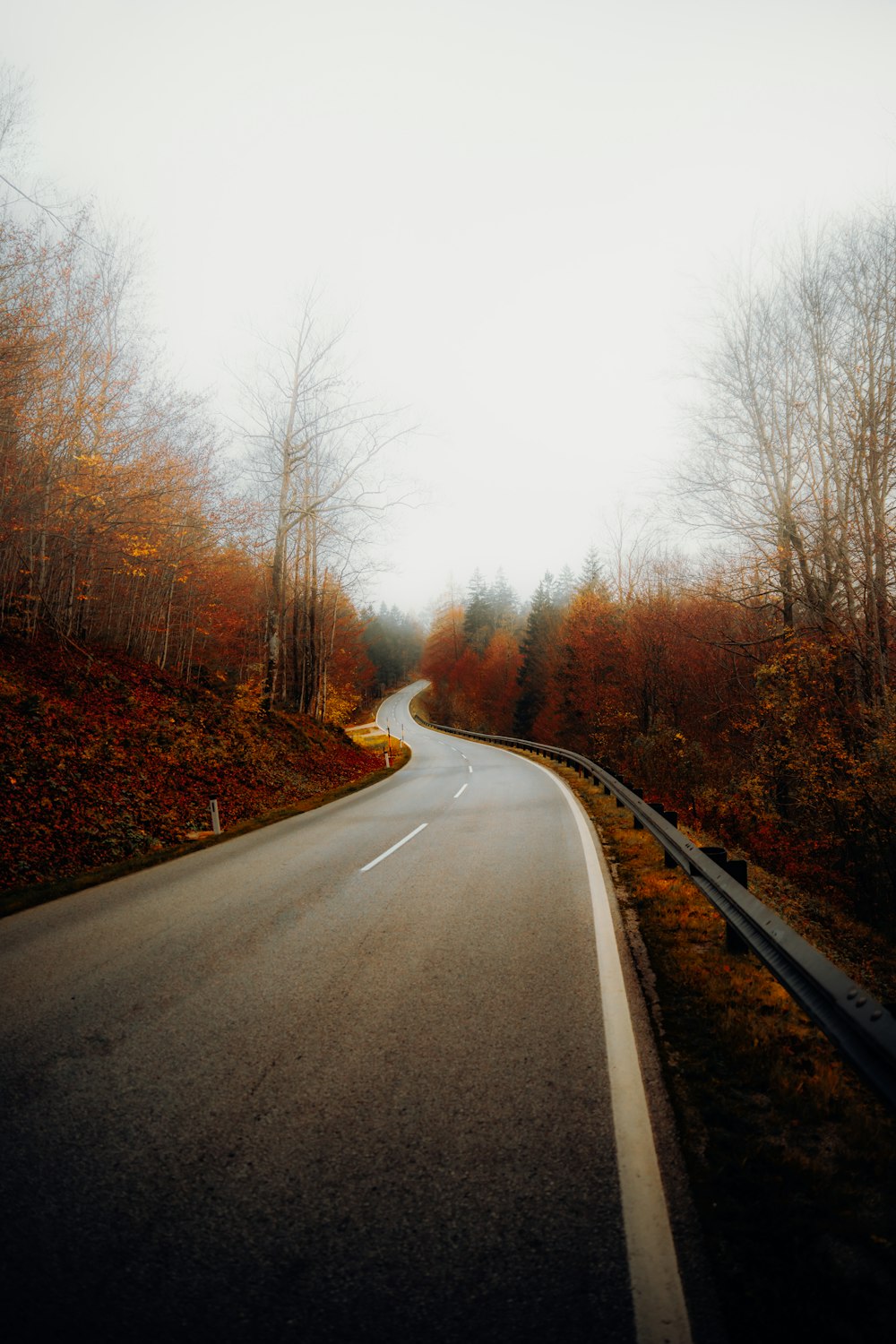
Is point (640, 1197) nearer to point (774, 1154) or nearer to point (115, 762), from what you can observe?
point (774, 1154)

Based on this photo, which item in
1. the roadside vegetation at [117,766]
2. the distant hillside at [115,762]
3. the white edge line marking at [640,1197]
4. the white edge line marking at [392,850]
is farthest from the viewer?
the distant hillside at [115,762]

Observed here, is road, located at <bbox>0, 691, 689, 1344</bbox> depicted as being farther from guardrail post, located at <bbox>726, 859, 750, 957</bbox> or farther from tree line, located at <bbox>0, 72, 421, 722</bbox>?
tree line, located at <bbox>0, 72, 421, 722</bbox>

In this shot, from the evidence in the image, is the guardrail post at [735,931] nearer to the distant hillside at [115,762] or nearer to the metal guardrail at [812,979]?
the metal guardrail at [812,979]

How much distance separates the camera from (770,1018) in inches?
137

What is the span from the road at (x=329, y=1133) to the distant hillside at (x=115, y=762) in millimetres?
3176

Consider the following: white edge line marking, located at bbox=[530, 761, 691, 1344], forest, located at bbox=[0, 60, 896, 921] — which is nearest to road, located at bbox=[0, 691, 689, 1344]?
white edge line marking, located at bbox=[530, 761, 691, 1344]

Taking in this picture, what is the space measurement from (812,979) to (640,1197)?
1.36m

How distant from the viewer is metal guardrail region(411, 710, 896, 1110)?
238 cm

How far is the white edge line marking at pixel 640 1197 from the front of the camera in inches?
70.2

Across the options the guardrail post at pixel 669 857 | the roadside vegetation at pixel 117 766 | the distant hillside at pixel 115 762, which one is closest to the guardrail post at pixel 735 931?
the guardrail post at pixel 669 857

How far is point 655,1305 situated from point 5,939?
5.96 m

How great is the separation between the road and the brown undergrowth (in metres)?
0.23

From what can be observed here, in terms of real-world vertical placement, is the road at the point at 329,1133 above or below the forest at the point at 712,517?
below

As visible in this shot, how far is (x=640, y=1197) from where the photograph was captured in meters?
2.24
